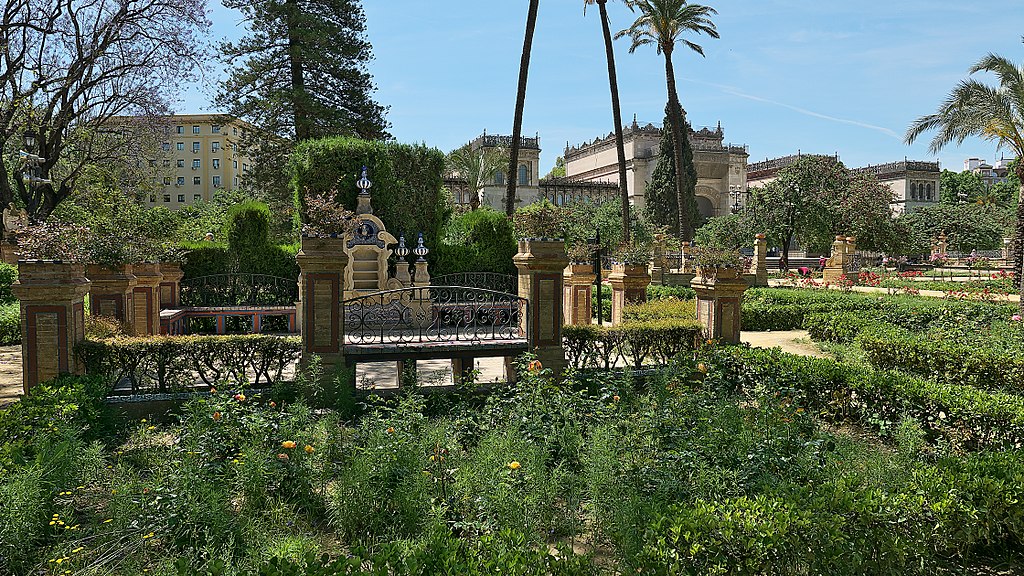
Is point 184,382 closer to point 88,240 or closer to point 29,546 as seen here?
point 88,240

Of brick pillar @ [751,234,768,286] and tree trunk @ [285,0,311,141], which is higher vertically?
tree trunk @ [285,0,311,141]

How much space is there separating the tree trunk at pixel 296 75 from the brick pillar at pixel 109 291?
51.7 ft

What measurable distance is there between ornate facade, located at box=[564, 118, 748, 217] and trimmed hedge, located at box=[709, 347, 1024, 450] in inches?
1928

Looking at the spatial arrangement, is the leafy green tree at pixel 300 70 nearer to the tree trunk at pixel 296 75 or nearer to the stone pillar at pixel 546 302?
the tree trunk at pixel 296 75

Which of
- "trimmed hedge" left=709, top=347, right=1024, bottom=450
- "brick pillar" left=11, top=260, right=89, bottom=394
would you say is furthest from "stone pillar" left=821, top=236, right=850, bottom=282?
"brick pillar" left=11, top=260, right=89, bottom=394

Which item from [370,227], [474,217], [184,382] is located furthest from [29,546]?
[474,217]

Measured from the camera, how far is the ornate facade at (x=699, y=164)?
188ft

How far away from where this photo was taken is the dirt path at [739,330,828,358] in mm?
12695

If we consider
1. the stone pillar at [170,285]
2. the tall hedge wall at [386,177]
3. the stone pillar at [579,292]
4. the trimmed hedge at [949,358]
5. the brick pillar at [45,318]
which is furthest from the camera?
the tall hedge wall at [386,177]

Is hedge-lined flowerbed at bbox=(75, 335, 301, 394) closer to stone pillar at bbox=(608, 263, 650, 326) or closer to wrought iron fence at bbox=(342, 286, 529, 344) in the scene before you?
wrought iron fence at bbox=(342, 286, 529, 344)

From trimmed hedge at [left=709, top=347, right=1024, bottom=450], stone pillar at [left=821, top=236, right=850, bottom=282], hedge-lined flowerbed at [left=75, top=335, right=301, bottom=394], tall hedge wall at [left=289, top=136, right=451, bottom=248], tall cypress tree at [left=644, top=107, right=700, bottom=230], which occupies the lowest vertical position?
trimmed hedge at [left=709, top=347, right=1024, bottom=450]

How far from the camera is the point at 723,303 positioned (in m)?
9.45

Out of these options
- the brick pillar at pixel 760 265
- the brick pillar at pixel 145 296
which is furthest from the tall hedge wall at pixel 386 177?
the brick pillar at pixel 760 265

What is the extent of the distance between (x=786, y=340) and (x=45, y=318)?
13.6 meters
